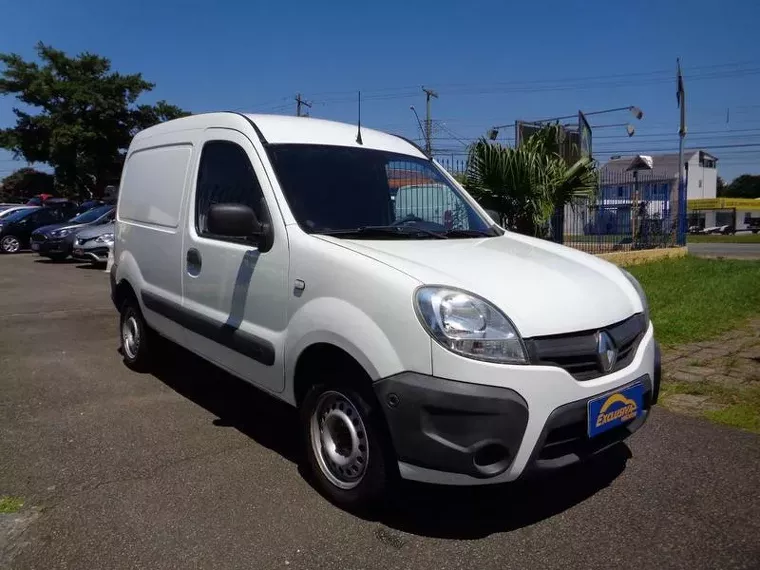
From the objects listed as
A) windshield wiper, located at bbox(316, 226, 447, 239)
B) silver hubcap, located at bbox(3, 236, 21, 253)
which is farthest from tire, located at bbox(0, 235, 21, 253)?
windshield wiper, located at bbox(316, 226, 447, 239)

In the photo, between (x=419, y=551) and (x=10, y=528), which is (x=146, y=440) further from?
(x=419, y=551)

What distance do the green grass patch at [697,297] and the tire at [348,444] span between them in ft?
15.8

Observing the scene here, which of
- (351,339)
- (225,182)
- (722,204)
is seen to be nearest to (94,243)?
(225,182)

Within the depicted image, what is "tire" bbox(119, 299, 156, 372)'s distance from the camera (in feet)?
18.5

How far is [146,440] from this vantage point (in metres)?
4.25

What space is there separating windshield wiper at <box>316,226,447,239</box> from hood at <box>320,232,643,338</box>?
127 millimetres

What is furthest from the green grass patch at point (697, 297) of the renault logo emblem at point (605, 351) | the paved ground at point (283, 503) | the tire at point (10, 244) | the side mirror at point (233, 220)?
the tire at point (10, 244)

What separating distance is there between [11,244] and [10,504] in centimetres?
2073

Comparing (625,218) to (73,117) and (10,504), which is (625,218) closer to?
(10,504)

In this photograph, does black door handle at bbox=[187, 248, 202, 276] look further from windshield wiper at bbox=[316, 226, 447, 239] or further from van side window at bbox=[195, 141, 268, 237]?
windshield wiper at bbox=[316, 226, 447, 239]

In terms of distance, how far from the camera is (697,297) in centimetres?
969

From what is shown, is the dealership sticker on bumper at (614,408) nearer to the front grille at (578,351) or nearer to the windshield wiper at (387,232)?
the front grille at (578,351)

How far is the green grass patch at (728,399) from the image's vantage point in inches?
181

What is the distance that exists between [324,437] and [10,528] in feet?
5.11
